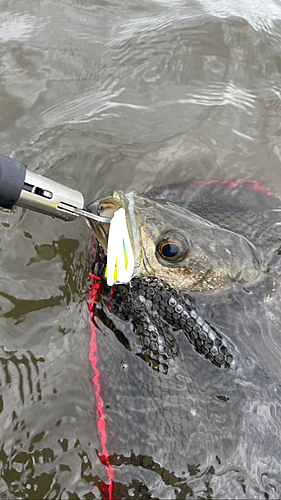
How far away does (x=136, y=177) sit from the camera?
363 cm

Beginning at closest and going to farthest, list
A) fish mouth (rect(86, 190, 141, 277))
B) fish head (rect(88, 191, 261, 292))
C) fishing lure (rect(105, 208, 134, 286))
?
1. fishing lure (rect(105, 208, 134, 286))
2. fish mouth (rect(86, 190, 141, 277))
3. fish head (rect(88, 191, 261, 292))

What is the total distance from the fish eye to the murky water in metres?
0.64

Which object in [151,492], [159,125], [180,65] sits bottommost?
[151,492]

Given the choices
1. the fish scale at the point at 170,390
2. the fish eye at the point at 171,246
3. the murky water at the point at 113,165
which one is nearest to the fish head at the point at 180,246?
the fish eye at the point at 171,246

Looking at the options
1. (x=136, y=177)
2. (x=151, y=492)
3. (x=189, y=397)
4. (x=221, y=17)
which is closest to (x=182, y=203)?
(x=136, y=177)

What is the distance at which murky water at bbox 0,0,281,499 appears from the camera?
2.54 metres

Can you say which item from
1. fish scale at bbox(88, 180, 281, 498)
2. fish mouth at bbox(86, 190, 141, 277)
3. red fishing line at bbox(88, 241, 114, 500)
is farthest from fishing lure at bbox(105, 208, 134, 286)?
red fishing line at bbox(88, 241, 114, 500)

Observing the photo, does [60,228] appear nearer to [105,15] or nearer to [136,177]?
[136,177]

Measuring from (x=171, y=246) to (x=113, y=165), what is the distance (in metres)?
1.12

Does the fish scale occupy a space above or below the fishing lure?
below

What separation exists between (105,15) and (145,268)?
326cm

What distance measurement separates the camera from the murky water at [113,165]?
2541 millimetres

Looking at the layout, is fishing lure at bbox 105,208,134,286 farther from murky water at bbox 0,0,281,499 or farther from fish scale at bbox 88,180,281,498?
murky water at bbox 0,0,281,499

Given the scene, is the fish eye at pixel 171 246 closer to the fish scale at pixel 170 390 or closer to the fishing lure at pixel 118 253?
the fish scale at pixel 170 390
